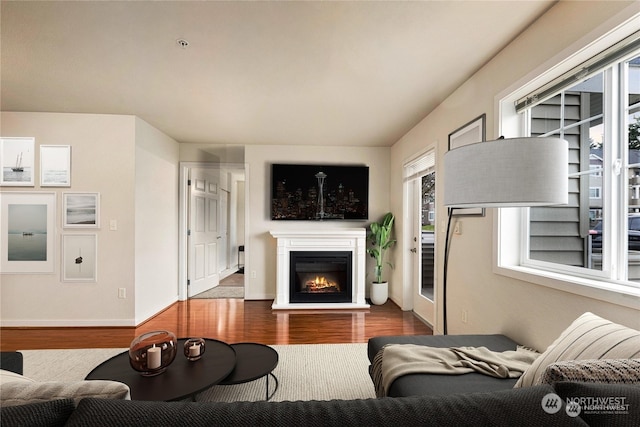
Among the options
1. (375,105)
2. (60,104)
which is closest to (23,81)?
(60,104)

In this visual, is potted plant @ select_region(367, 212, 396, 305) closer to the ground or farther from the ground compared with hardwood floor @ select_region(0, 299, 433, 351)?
farther from the ground

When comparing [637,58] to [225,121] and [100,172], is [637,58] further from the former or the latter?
[100,172]

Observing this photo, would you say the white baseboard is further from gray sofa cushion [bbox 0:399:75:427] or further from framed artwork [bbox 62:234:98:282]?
gray sofa cushion [bbox 0:399:75:427]

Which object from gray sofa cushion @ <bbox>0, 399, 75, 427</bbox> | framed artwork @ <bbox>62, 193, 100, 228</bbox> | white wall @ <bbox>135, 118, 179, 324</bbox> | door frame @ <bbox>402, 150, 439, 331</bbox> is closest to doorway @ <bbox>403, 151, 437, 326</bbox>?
door frame @ <bbox>402, 150, 439, 331</bbox>

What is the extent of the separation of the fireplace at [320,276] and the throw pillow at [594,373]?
12.0ft

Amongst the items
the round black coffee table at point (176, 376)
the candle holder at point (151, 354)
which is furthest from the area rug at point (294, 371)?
the candle holder at point (151, 354)

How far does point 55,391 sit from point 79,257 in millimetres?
3569

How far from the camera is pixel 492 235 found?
2191mm

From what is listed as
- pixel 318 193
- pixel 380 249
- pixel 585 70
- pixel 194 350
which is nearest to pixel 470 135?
pixel 585 70

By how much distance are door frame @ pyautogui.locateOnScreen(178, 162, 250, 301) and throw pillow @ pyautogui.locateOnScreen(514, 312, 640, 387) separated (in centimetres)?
397

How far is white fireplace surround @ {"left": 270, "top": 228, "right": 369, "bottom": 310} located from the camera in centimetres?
431

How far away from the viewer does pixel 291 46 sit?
6.69 ft

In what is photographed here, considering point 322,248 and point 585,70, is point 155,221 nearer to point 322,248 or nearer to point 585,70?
point 322,248

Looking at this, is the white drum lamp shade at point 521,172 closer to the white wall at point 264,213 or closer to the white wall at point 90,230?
the white wall at point 264,213
